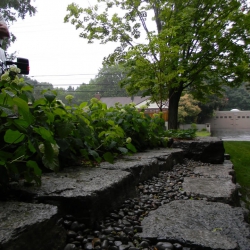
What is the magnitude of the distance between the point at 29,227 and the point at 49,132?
36 cm

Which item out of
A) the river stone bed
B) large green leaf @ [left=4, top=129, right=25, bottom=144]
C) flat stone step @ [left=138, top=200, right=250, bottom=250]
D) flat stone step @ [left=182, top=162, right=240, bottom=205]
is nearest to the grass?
flat stone step @ [left=182, top=162, right=240, bottom=205]

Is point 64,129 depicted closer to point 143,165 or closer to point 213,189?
point 143,165

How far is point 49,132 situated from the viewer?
108cm

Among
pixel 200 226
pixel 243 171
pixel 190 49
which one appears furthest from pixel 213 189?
pixel 190 49

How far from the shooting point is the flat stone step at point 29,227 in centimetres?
83

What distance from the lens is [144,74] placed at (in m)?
6.09

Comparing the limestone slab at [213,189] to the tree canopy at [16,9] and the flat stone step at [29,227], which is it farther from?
the tree canopy at [16,9]

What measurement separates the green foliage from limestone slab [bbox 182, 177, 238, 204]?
0.67 meters

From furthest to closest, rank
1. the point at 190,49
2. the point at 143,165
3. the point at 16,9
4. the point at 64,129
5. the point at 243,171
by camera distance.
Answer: the point at 16,9, the point at 190,49, the point at 243,171, the point at 143,165, the point at 64,129

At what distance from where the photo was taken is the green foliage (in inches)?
40.3

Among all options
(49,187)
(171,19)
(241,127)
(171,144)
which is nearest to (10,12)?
(171,19)

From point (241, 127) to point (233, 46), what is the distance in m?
23.1

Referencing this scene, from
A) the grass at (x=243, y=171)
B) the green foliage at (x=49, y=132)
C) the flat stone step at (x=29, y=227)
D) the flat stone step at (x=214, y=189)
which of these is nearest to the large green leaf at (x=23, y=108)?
the green foliage at (x=49, y=132)

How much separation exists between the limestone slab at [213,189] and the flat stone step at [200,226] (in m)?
0.24
